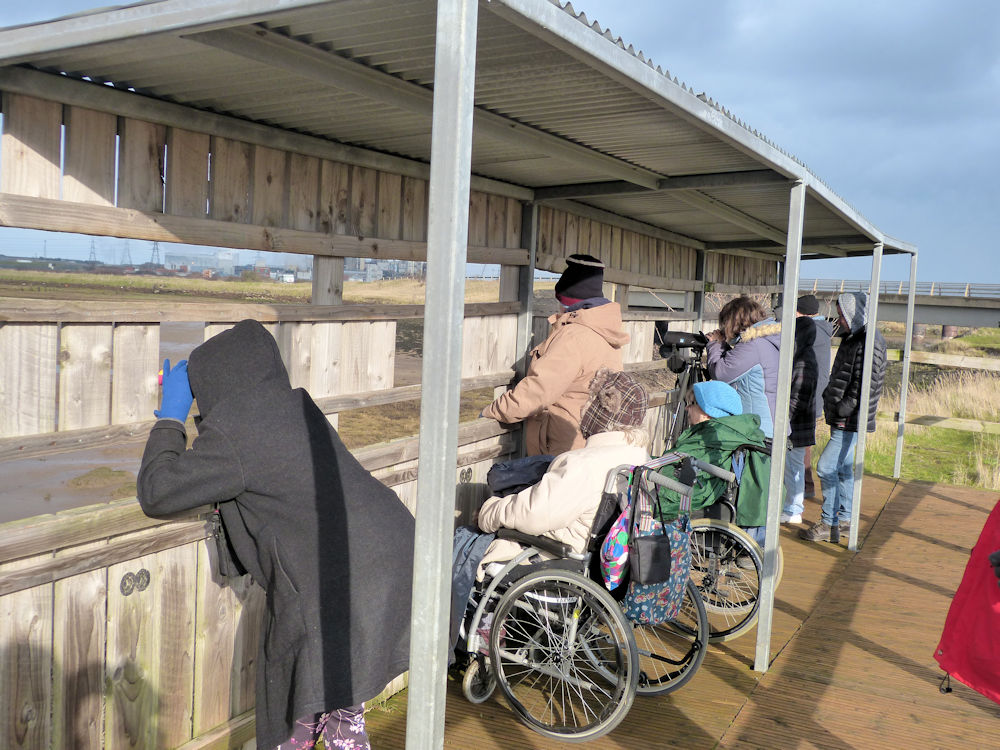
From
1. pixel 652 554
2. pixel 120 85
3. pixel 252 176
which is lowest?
pixel 652 554

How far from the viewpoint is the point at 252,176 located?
3357mm

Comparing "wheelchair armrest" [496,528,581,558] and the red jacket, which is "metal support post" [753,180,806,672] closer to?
"wheelchair armrest" [496,528,581,558]

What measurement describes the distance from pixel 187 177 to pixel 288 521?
1396mm

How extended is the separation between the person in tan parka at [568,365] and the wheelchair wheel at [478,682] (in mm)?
1230

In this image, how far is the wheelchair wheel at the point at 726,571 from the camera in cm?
465

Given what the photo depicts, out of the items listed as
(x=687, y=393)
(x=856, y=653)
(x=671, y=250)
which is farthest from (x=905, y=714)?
(x=671, y=250)

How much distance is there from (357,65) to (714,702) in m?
3.19

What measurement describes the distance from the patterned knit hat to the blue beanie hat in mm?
1276

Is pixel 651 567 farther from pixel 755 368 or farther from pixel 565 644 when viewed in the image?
pixel 755 368

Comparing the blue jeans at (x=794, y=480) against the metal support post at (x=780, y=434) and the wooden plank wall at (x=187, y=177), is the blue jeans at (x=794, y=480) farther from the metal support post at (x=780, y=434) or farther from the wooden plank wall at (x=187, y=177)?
the wooden plank wall at (x=187, y=177)

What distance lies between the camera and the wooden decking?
12.2 ft

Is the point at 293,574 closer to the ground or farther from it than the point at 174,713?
farther from it

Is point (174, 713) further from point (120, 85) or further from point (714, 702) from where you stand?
point (714, 702)

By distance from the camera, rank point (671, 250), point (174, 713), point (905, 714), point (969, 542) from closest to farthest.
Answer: point (174, 713)
point (905, 714)
point (969, 542)
point (671, 250)
